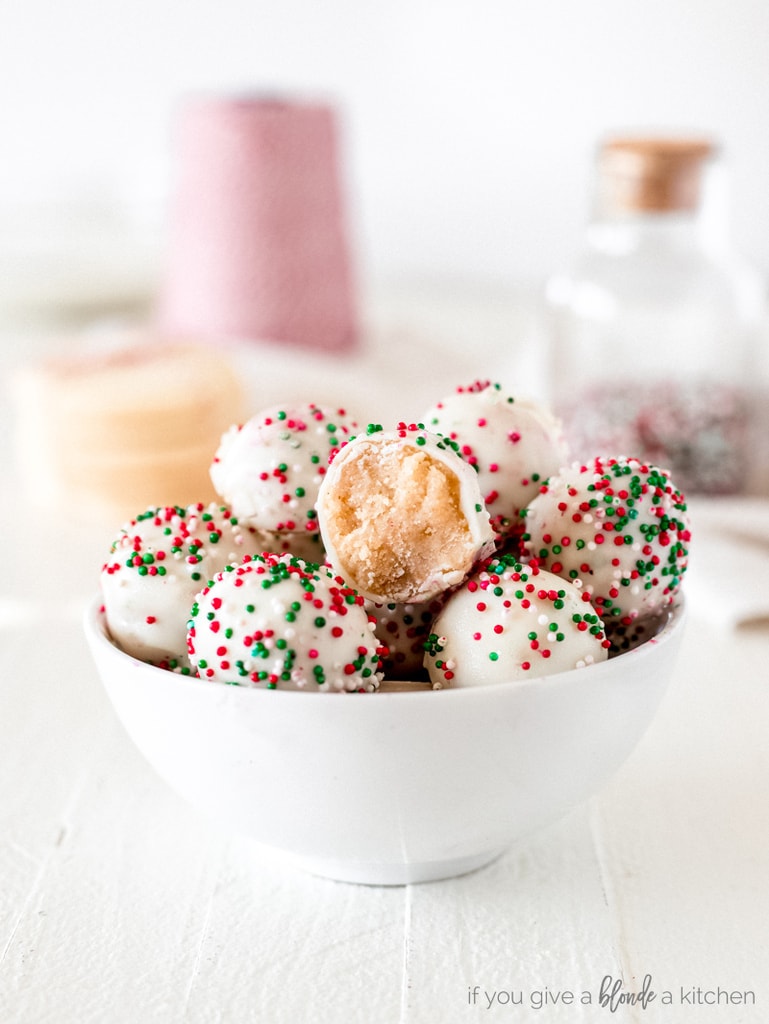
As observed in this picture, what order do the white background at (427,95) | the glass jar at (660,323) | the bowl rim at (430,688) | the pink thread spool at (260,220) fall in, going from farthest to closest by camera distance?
1. the white background at (427,95)
2. the pink thread spool at (260,220)
3. the glass jar at (660,323)
4. the bowl rim at (430,688)

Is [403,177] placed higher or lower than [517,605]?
lower

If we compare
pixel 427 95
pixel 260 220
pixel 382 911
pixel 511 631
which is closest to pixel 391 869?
pixel 382 911

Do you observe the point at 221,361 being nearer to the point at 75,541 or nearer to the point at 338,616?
the point at 75,541

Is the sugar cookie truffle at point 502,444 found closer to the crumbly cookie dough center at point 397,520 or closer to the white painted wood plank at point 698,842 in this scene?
the crumbly cookie dough center at point 397,520

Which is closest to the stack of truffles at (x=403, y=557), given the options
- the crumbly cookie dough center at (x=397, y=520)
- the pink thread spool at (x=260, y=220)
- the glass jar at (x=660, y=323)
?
the crumbly cookie dough center at (x=397, y=520)

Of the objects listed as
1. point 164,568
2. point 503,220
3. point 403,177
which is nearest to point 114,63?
point 403,177

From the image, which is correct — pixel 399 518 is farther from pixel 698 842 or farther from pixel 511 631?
pixel 698 842

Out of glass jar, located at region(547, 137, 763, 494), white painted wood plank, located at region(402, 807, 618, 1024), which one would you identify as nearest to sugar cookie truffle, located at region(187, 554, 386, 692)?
white painted wood plank, located at region(402, 807, 618, 1024)
